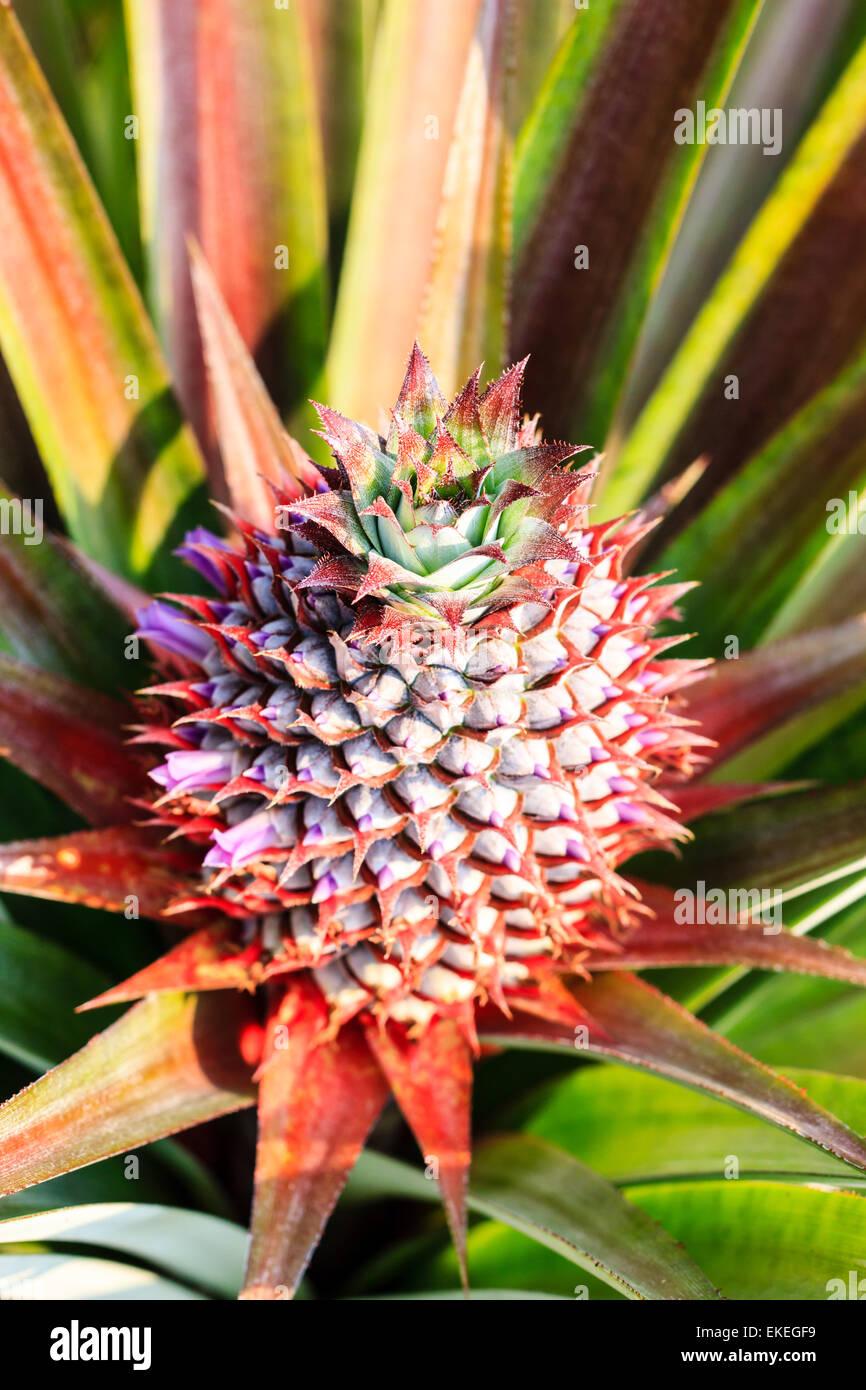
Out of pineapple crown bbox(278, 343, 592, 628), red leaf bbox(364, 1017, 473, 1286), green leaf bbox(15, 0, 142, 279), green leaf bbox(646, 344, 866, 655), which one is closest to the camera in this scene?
pineapple crown bbox(278, 343, 592, 628)

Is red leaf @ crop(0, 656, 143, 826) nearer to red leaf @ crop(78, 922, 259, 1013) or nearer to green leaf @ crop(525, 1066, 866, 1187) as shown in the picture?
red leaf @ crop(78, 922, 259, 1013)

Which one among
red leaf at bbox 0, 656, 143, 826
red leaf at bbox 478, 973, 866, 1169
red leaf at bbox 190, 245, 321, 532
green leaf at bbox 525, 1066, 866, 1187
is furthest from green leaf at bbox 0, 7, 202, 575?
green leaf at bbox 525, 1066, 866, 1187

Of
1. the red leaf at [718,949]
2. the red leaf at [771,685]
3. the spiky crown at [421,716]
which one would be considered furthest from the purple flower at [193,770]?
the red leaf at [771,685]

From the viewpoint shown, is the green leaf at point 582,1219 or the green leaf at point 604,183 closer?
the green leaf at point 582,1219

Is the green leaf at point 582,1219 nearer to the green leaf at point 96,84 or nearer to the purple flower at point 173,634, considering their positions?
the purple flower at point 173,634

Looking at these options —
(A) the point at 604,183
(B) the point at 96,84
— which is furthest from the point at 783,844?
(B) the point at 96,84

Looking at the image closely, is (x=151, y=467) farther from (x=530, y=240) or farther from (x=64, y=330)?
(x=530, y=240)

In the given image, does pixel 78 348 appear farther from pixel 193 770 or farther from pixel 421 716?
pixel 421 716
